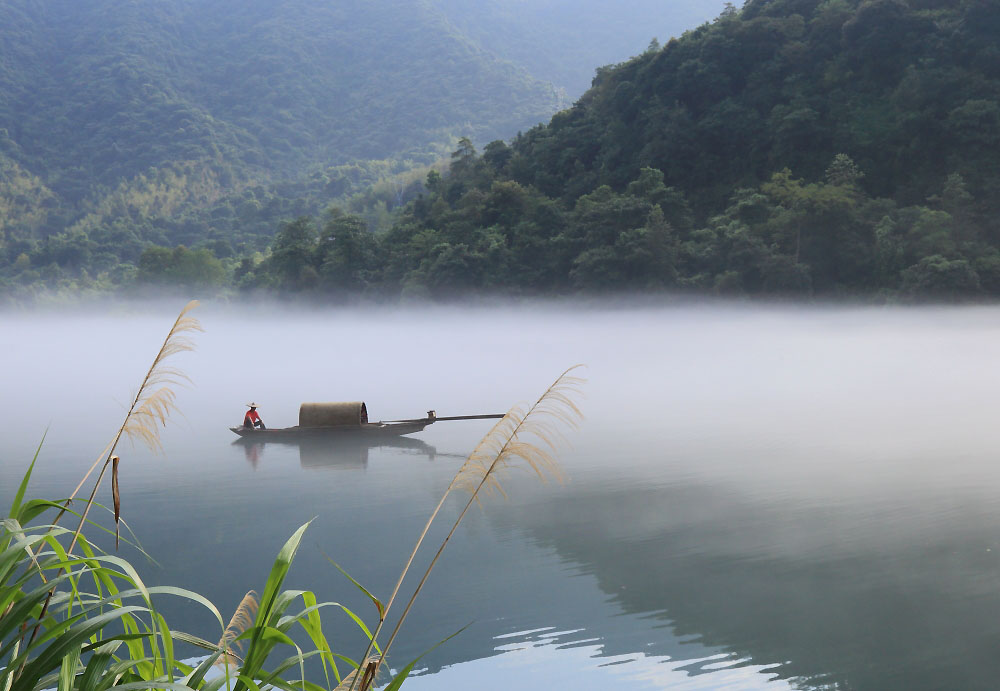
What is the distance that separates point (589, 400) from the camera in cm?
1878

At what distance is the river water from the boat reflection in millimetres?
83

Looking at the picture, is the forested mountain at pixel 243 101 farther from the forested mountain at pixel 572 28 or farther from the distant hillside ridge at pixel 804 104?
the distant hillside ridge at pixel 804 104

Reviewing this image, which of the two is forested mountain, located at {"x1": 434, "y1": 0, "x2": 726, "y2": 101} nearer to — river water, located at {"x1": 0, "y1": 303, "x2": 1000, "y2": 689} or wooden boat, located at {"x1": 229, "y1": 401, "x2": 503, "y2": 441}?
river water, located at {"x1": 0, "y1": 303, "x2": 1000, "y2": 689}

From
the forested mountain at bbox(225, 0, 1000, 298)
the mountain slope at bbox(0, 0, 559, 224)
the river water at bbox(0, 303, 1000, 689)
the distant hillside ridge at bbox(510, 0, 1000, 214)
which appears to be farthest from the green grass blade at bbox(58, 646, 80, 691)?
the mountain slope at bbox(0, 0, 559, 224)

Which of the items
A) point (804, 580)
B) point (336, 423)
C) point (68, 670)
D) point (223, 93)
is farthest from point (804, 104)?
point (223, 93)

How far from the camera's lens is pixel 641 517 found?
29.8 feet

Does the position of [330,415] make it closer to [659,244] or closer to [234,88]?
[659,244]

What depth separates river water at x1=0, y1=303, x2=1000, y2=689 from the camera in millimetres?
5738

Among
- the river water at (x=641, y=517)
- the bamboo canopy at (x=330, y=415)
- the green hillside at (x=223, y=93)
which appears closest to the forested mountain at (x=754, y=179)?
the river water at (x=641, y=517)

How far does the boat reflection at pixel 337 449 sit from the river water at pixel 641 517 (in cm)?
8

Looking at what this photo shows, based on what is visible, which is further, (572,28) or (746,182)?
(572,28)

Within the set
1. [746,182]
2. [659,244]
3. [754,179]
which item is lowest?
[659,244]

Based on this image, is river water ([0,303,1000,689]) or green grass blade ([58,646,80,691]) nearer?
green grass blade ([58,646,80,691])

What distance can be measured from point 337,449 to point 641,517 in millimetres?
5925
